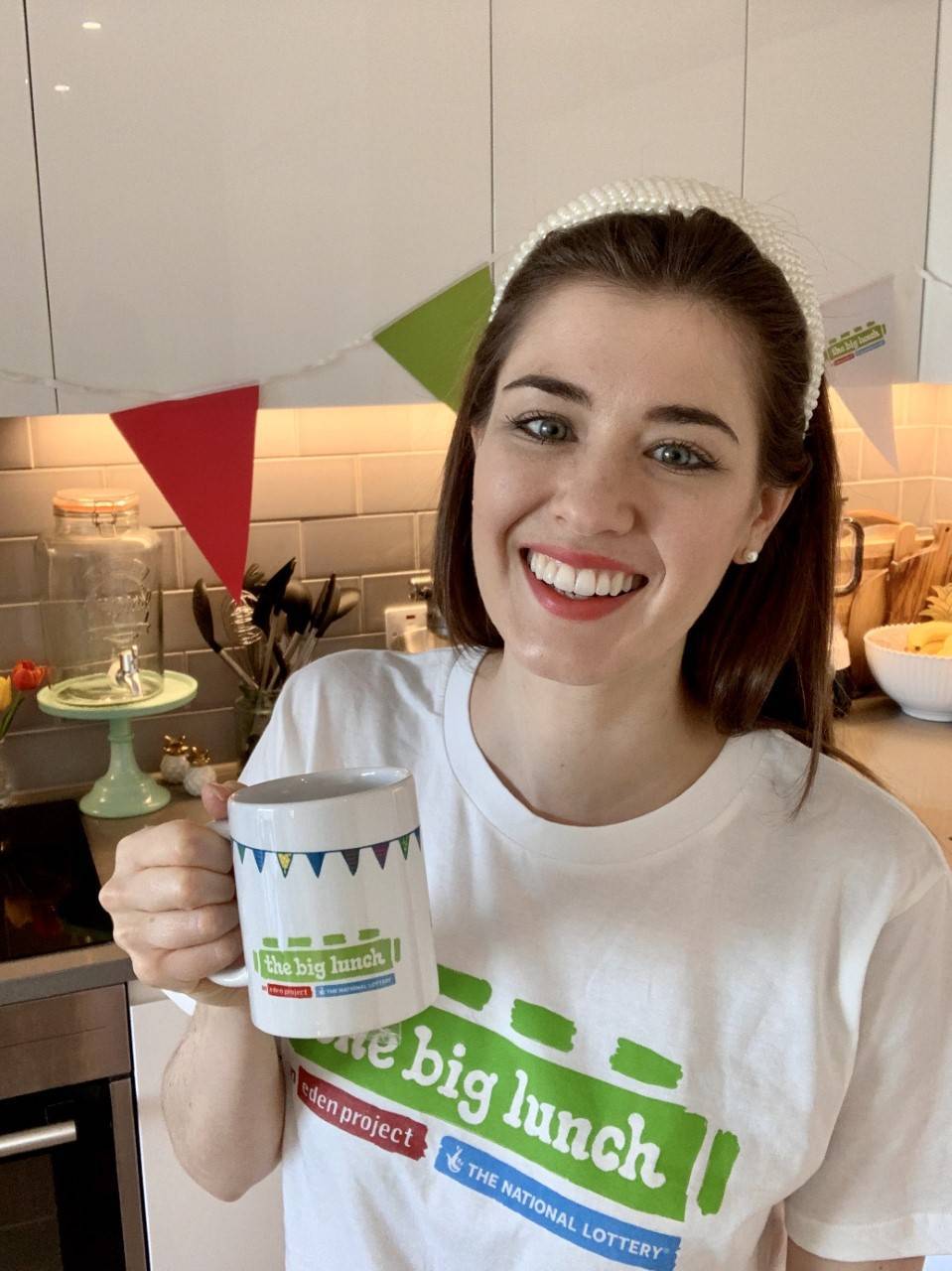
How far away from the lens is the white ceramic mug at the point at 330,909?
2.30ft

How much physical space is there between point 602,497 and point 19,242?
36.5 inches

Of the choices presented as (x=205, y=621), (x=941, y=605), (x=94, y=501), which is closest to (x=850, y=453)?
(x=941, y=605)

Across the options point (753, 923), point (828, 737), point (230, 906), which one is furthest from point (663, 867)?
point (230, 906)

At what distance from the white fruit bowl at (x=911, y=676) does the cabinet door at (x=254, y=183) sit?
99cm

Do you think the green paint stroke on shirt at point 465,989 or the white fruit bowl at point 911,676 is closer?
the green paint stroke on shirt at point 465,989

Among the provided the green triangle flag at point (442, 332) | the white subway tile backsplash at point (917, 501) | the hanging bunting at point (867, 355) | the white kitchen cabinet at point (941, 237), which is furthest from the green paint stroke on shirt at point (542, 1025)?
the white subway tile backsplash at point (917, 501)

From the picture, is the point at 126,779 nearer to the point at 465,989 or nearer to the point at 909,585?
the point at 465,989

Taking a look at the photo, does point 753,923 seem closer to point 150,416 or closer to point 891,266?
point 150,416

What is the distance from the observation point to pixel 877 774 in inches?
74.2

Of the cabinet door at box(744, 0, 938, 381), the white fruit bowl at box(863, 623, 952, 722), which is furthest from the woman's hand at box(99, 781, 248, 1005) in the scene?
the white fruit bowl at box(863, 623, 952, 722)

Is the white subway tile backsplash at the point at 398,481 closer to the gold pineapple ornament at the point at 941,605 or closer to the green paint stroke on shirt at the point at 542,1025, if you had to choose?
the gold pineapple ornament at the point at 941,605

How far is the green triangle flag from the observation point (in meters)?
1.62

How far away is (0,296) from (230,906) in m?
0.95

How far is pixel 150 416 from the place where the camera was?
1.52 metres
